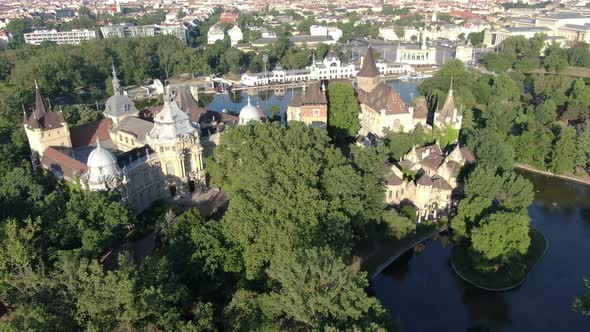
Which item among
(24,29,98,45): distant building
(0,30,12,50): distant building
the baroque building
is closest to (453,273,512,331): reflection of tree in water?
the baroque building

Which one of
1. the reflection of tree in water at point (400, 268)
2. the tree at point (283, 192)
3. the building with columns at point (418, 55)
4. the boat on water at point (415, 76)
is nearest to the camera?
the tree at point (283, 192)

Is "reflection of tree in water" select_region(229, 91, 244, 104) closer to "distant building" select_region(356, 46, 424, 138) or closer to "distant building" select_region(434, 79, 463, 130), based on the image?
"distant building" select_region(356, 46, 424, 138)

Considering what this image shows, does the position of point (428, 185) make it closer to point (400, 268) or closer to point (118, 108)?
point (400, 268)

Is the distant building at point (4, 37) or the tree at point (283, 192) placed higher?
the distant building at point (4, 37)

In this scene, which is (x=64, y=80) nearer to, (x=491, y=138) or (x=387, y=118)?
(x=387, y=118)

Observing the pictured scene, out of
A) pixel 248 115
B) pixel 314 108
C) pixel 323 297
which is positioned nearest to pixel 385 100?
pixel 314 108

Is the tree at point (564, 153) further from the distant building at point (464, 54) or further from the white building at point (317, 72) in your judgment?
the distant building at point (464, 54)

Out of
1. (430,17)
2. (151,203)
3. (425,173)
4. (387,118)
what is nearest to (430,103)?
(387,118)

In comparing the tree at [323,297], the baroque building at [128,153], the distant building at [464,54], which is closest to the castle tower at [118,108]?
the baroque building at [128,153]
